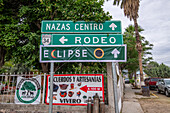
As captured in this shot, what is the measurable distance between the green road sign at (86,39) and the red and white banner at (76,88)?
5.62 ft

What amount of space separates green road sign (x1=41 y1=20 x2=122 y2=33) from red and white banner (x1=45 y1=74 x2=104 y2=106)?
1.99 metres

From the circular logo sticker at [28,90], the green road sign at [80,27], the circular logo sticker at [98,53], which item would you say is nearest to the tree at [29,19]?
the circular logo sticker at [28,90]

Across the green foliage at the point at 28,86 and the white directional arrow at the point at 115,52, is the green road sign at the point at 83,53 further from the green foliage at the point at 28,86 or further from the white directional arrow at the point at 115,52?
the green foliage at the point at 28,86

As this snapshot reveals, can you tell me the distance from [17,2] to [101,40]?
7.37 m

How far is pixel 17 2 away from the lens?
8688mm

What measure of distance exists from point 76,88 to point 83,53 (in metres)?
2.06

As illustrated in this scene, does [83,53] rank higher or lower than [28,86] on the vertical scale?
higher

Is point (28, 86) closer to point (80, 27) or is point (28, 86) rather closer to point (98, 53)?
point (80, 27)

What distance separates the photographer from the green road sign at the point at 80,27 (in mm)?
4430

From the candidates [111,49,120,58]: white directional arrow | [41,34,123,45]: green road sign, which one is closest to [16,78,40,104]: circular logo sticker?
[41,34,123,45]: green road sign

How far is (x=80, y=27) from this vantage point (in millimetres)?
4559

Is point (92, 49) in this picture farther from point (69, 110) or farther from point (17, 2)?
point (17, 2)

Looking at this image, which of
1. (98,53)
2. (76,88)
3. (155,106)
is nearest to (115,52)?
(98,53)

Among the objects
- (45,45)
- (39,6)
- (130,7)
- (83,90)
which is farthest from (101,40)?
(130,7)
